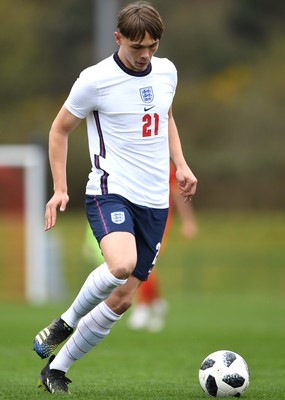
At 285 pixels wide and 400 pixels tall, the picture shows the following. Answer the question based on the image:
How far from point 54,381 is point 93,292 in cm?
65

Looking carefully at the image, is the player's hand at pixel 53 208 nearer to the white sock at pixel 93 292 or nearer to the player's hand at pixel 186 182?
the white sock at pixel 93 292

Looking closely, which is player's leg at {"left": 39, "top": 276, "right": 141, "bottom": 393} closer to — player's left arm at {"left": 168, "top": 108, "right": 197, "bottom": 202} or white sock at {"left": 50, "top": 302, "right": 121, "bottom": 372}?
white sock at {"left": 50, "top": 302, "right": 121, "bottom": 372}

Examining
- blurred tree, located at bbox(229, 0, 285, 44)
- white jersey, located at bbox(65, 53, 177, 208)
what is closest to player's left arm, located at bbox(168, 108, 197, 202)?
white jersey, located at bbox(65, 53, 177, 208)

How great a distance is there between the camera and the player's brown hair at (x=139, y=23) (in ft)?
20.6

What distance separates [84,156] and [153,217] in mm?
24353

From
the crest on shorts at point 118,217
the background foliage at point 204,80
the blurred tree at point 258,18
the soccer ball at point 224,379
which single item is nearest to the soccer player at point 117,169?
the crest on shorts at point 118,217

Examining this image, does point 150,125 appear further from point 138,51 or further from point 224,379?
point 224,379

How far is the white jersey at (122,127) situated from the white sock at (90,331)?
697 millimetres

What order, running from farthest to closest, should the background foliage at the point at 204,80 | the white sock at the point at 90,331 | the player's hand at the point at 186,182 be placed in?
the background foliage at the point at 204,80 → the player's hand at the point at 186,182 → the white sock at the point at 90,331

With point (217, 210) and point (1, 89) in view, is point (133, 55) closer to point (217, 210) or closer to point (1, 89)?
point (217, 210)

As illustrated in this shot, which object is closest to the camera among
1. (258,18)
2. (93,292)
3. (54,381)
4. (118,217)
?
(93,292)

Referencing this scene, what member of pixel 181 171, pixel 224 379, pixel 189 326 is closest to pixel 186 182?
pixel 181 171

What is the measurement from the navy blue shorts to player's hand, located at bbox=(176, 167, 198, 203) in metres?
0.19

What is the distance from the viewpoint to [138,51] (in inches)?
250
